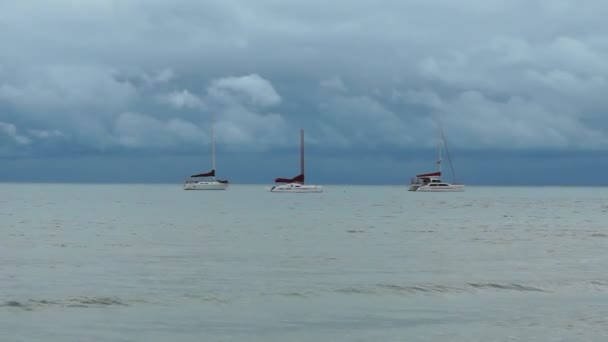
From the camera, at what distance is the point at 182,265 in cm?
3584

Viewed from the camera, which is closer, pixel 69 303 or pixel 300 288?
pixel 69 303

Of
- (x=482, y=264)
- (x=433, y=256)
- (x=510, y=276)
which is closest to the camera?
(x=510, y=276)

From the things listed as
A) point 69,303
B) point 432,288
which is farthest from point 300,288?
point 69,303

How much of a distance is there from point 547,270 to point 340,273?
8.92m

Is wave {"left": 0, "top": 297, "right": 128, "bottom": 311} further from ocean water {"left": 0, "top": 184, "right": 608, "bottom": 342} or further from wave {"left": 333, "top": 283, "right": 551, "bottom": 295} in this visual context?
wave {"left": 333, "top": 283, "right": 551, "bottom": 295}

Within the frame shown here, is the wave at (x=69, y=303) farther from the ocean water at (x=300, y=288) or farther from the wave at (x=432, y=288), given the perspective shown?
the wave at (x=432, y=288)

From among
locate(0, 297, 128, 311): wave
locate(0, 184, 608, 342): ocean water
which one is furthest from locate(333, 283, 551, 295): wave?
locate(0, 297, 128, 311): wave

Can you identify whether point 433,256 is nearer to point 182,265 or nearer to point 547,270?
point 547,270

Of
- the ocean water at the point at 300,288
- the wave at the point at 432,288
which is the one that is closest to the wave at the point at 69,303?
the ocean water at the point at 300,288

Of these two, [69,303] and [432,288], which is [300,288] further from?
[69,303]

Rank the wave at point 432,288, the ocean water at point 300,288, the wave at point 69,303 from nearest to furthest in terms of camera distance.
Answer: the ocean water at point 300,288
the wave at point 69,303
the wave at point 432,288

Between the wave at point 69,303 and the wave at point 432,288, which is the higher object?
the wave at point 69,303

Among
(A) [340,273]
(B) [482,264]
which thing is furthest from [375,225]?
(A) [340,273]

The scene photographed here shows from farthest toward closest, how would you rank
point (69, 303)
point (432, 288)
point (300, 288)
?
point (432, 288), point (300, 288), point (69, 303)
